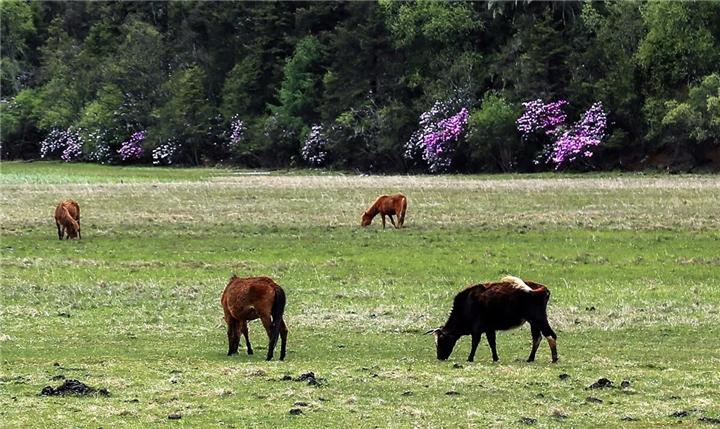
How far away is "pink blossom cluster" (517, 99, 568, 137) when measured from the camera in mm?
78125

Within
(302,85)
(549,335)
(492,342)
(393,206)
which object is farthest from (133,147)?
(549,335)

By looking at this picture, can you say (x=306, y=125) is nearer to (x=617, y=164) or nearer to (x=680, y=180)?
(x=617, y=164)

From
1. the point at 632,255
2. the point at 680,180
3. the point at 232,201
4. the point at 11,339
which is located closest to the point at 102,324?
the point at 11,339

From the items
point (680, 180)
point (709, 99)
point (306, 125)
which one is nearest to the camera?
point (680, 180)

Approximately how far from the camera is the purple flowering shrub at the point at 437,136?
82.4 meters

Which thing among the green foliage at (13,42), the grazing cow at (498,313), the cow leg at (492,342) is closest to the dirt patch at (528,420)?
the grazing cow at (498,313)

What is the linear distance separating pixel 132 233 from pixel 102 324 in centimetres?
1594

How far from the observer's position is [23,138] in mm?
137750

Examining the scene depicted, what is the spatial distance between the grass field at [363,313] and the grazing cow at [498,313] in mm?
370

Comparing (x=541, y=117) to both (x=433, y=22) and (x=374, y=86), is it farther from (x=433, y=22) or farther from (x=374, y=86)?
(x=374, y=86)

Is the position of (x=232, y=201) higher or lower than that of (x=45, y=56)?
lower

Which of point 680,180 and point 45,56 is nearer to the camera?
point 680,180

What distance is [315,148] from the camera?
95625 mm

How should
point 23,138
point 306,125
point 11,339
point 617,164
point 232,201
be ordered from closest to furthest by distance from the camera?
point 11,339, point 232,201, point 617,164, point 306,125, point 23,138
